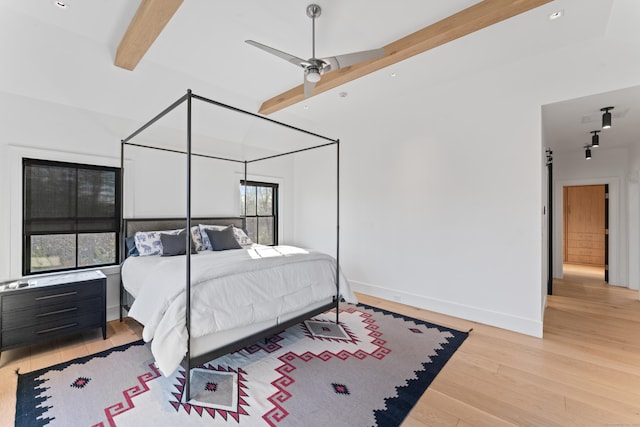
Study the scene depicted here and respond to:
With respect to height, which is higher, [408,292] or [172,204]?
[172,204]

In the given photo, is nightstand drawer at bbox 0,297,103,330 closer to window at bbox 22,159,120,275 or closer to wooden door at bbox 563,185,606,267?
window at bbox 22,159,120,275

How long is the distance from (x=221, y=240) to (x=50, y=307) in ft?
5.85

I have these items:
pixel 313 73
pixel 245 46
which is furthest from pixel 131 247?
pixel 313 73

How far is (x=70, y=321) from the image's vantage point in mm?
2791

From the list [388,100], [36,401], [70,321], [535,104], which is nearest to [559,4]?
[535,104]

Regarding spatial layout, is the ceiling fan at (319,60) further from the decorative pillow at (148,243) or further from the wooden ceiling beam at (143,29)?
the decorative pillow at (148,243)

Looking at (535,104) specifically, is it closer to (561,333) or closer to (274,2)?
(561,333)

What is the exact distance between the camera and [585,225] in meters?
7.17

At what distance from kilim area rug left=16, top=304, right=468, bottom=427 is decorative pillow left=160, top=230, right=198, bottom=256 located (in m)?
1.01

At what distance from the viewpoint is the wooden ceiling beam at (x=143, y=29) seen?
2.12 metres

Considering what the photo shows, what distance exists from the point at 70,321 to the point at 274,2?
11.4 ft

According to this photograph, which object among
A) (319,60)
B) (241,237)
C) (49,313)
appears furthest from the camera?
(241,237)

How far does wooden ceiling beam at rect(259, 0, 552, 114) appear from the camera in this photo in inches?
87.3

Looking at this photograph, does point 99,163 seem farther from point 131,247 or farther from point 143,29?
point 143,29
